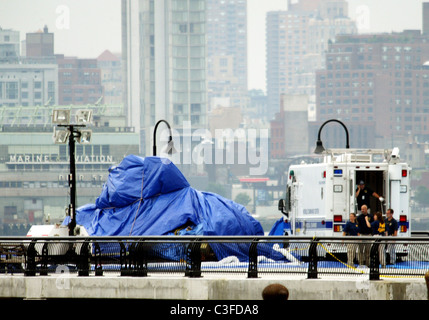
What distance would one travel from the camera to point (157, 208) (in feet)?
79.9

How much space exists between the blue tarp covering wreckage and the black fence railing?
16.2 ft

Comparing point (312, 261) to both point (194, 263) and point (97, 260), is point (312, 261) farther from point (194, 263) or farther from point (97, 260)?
point (97, 260)

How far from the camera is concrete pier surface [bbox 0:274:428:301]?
52.9 feet

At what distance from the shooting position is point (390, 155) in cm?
2250

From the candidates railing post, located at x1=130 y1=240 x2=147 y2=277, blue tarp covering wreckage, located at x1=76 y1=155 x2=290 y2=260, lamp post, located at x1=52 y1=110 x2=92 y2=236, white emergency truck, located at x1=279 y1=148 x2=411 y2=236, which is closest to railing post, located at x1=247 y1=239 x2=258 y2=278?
railing post, located at x1=130 y1=240 x2=147 y2=277

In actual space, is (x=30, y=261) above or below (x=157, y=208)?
below

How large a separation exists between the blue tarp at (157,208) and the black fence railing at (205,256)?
4972mm

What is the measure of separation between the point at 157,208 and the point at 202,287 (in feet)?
25.7

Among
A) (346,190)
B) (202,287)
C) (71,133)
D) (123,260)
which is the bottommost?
(202,287)

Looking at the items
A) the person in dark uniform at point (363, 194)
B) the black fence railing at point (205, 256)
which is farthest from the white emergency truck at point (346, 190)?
the black fence railing at point (205, 256)

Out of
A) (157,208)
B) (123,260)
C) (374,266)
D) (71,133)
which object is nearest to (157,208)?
(157,208)

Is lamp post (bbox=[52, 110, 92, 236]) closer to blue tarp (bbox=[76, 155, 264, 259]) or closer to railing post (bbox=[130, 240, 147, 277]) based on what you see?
blue tarp (bbox=[76, 155, 264, 259])

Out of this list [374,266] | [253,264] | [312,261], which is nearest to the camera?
[374,266]
